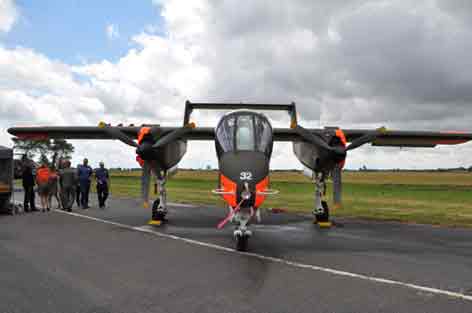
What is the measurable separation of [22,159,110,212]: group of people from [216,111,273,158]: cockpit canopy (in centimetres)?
985

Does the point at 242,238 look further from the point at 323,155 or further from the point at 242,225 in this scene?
the point at 323,155

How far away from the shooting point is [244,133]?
9.08 metres

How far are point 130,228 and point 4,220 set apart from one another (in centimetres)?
531

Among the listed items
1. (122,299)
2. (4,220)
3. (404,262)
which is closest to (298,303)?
(122,299)

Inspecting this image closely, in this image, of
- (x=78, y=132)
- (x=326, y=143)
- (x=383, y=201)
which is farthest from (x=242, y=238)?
(x=383, y=201)

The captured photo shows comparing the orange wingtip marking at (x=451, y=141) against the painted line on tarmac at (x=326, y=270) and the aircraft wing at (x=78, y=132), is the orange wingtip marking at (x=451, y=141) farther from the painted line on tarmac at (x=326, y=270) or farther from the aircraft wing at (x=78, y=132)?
the painted line on tarmac at (x=326, y=270)

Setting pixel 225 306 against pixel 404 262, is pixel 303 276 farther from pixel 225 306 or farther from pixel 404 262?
pixel 404 262

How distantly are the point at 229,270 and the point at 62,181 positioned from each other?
1251cm

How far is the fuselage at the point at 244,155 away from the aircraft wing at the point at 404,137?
426 cm

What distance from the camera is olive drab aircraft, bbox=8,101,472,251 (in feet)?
26.5

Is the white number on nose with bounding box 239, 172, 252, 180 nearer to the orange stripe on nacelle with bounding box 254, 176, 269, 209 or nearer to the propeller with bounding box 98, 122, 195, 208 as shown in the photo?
the orange stripe on nacelle with bounding box 254, 176, 269, 209

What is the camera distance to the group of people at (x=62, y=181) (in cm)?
1600

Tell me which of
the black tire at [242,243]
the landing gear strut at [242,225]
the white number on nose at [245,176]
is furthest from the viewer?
the black tire at [242,243]

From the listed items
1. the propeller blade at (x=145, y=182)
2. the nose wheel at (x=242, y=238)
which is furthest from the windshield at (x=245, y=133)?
the propeller blade at (x=145, y=182)
